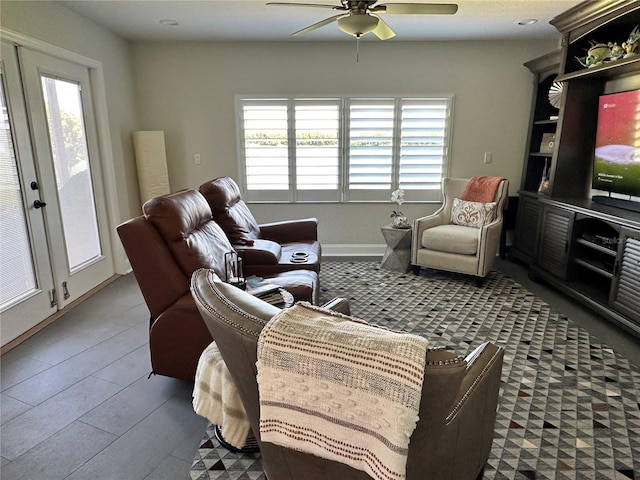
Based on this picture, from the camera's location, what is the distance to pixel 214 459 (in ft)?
5.69

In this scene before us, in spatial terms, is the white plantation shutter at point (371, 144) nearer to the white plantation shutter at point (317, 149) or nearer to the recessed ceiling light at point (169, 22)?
the white plantation shutter at point (317, 149)

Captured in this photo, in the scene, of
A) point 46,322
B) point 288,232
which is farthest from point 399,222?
point 46,322

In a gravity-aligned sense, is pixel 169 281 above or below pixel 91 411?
above

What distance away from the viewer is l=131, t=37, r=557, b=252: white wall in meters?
4.52

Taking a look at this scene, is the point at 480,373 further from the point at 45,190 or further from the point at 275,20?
the point at 275,20

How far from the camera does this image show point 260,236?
3678 mm

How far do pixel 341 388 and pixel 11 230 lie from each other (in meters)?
2.92

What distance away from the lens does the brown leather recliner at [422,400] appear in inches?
33.2

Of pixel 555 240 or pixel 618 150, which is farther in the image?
pixel 555 240

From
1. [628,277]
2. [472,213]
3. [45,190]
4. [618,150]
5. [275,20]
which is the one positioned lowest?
[628,277]

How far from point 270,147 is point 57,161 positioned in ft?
7.17

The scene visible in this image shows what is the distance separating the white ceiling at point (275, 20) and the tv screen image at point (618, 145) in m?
0.90

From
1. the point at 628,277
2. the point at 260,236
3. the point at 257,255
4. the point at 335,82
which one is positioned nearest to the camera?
the point at 628,277

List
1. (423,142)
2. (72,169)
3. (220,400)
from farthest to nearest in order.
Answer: (423,142), (72,169), (220,400)
